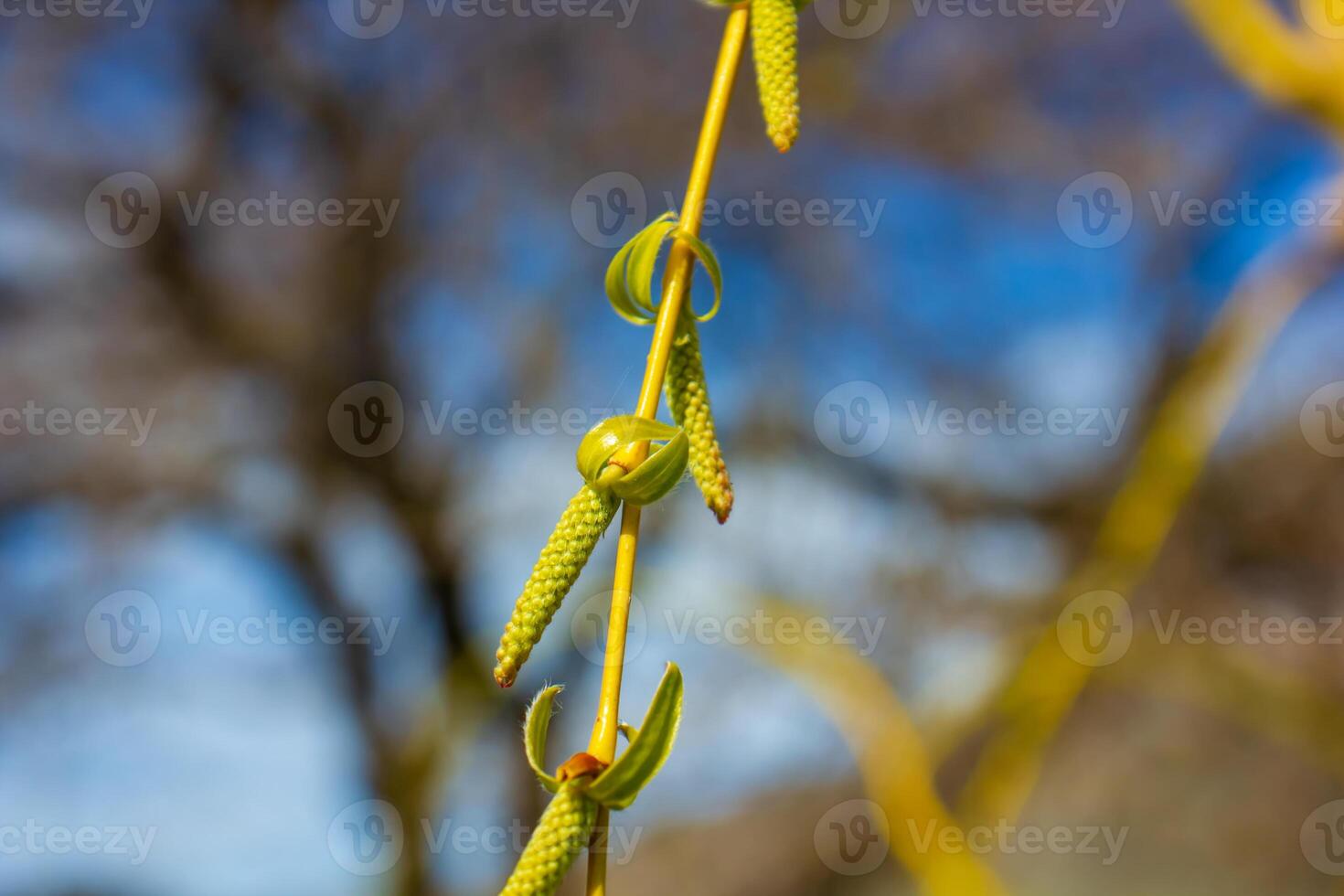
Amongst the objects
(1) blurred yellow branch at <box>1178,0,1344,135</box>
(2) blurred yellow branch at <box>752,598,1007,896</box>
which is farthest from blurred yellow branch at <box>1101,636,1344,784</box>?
(1) blurred yellow branch at <box>1178,0,1344,135</box>

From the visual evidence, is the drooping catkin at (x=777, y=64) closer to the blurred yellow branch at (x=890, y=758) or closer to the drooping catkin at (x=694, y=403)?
the drooping catkin at (x=694, y=403)

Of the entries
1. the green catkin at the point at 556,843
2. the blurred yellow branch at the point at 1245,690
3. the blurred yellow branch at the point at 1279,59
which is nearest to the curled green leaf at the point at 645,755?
the green catkin at the point at 556,843

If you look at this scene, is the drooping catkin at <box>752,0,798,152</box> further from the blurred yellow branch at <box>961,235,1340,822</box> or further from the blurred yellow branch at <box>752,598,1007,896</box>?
the blurred yellow branch at <box>961,235,1340,822</box>

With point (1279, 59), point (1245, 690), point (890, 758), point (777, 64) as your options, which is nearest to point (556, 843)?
point (777, 64)

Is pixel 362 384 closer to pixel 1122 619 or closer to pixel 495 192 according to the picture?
pixel 495 192

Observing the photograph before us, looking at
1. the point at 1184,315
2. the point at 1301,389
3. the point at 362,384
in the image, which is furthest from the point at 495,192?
the point at 1301,389

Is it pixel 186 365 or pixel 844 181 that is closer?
pixel 186 365

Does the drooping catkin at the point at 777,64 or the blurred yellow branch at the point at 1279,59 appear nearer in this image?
the drooping catkin at the point at 777,64
